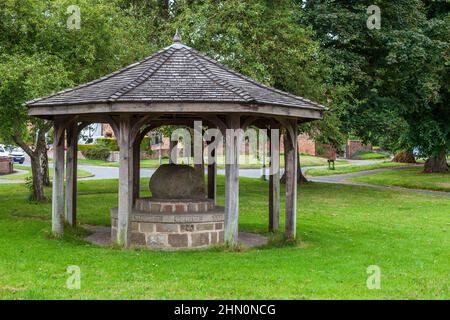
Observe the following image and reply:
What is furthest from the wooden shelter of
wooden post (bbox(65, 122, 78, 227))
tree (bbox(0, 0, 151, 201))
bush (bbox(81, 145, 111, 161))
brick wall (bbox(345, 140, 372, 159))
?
brick wall (bbox(345, 140, 372, 159))

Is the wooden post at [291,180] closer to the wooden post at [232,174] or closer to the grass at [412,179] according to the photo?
the wooden post at [232,174]

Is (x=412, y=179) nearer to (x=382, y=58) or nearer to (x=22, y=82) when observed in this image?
(x=382, y=58)

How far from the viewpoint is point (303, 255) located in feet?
39.9

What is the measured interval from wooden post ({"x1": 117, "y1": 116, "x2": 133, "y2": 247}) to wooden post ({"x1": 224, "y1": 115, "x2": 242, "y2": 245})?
2019 mm

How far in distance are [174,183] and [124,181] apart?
5.51 ft

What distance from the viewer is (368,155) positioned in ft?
217

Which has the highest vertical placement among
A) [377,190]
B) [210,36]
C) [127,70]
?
[210,36]

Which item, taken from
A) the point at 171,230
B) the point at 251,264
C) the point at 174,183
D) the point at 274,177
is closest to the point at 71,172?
the point at 174,183

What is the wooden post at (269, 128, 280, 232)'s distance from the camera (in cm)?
1421

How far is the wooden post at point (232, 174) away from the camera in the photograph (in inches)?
487

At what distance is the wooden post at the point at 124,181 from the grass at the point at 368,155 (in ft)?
180
